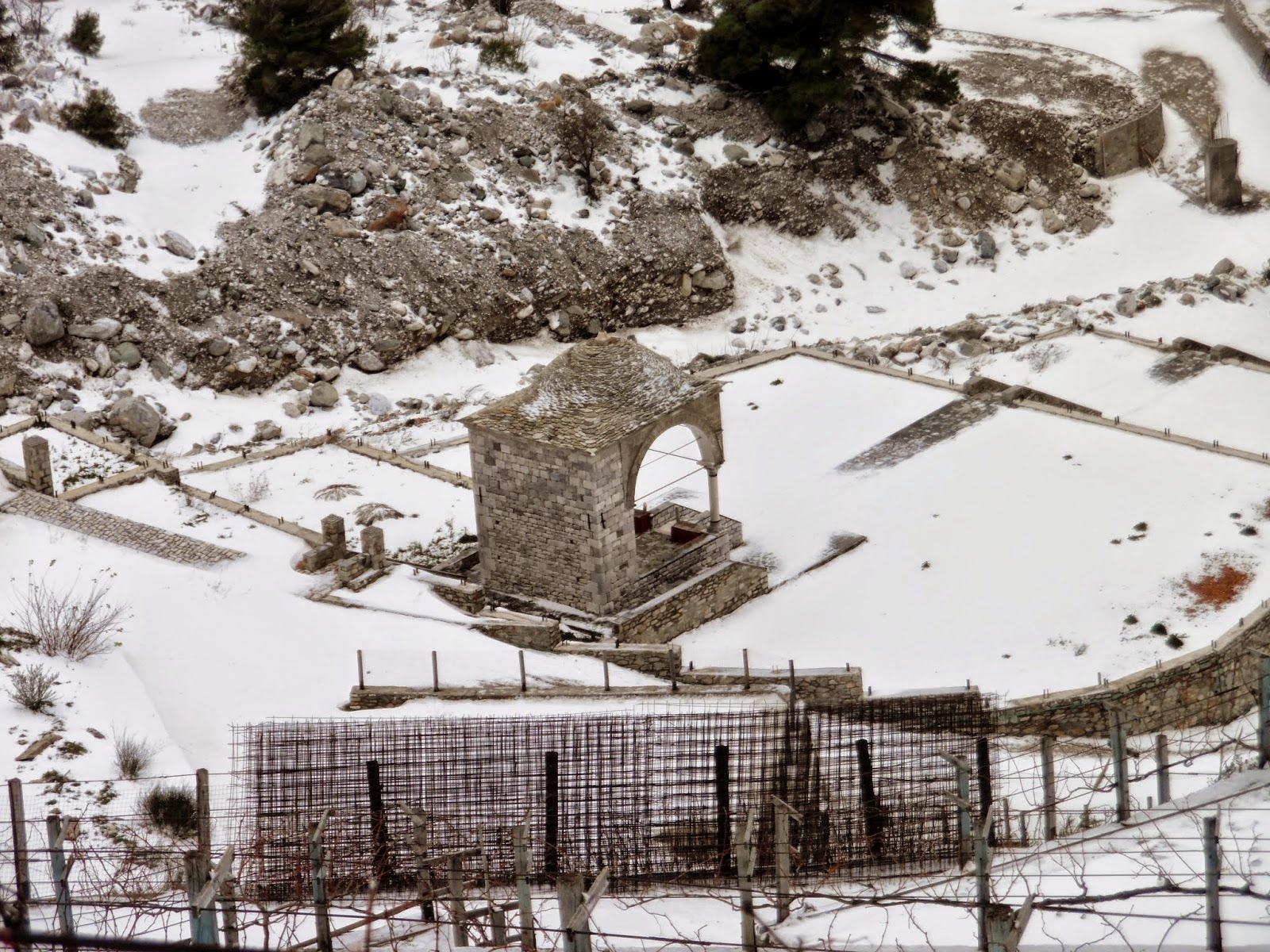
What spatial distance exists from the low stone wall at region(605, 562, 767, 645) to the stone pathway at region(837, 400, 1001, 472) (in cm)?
480

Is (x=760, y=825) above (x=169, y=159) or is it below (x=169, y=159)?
below

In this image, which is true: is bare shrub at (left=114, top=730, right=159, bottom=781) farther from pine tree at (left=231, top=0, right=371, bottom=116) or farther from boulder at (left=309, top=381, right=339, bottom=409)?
pine tree at (left=231, top=0, right=371, bottom=116)

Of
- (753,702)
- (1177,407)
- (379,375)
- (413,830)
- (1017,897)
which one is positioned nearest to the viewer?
(1017,897)

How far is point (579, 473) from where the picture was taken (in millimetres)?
33125

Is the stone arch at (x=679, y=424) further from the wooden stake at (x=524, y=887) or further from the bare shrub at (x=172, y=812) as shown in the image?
the wooden stake at (x=524, y=887)

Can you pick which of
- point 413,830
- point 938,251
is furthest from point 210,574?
point 938,251

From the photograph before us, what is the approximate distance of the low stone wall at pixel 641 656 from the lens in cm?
3136

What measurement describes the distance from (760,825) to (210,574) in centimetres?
1418

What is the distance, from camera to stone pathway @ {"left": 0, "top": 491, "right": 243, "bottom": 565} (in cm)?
3422

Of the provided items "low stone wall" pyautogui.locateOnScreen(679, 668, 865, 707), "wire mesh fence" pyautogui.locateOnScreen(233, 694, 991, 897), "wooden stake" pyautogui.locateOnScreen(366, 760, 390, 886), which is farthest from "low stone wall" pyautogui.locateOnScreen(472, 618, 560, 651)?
"wooden stake" pyautogui.locateOnScreen(366, 760, 390, 886)

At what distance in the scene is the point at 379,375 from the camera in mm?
46250

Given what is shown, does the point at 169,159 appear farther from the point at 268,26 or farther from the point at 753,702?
Answer: the point at 753,702

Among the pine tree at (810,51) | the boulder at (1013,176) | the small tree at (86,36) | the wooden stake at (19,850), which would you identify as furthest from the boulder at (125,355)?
the wooden stake at (19,850)

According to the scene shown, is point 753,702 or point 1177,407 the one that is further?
point 1177,407
